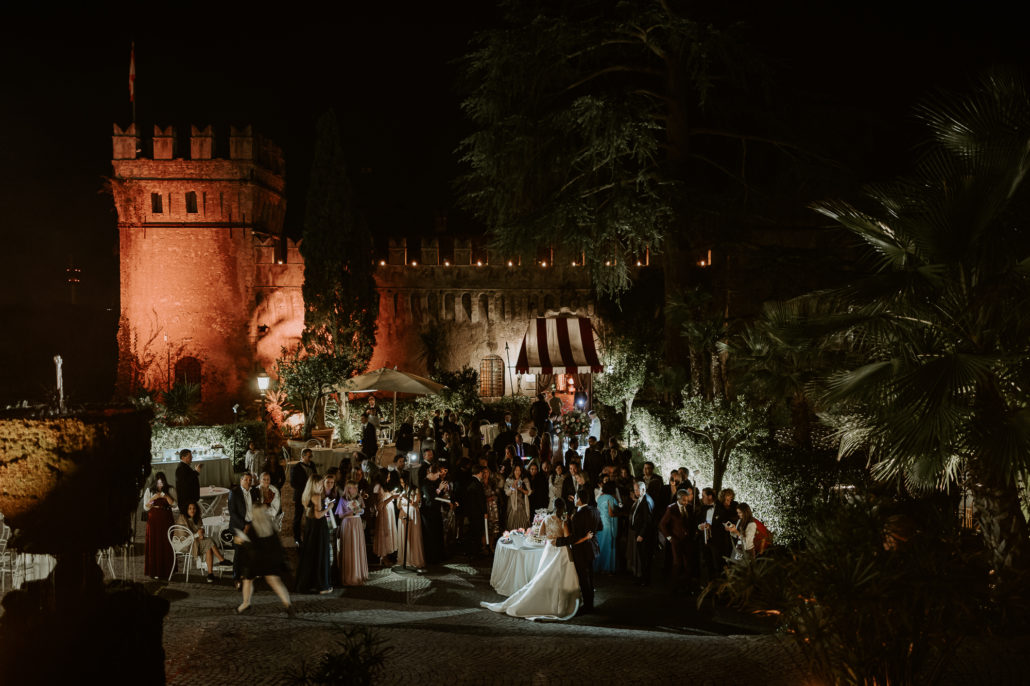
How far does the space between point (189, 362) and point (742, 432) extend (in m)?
20.5

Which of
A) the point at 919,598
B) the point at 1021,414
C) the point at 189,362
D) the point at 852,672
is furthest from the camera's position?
the point at 189,362

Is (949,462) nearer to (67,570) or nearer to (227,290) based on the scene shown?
(67,570)

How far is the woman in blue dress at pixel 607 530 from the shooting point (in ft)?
35.3

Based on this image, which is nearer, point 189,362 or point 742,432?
point 742,432

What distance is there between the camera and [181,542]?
9758 mm

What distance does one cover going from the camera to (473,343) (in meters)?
27.2

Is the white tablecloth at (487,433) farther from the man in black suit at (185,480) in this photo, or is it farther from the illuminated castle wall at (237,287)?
the illuminated castle wall at (237,287)

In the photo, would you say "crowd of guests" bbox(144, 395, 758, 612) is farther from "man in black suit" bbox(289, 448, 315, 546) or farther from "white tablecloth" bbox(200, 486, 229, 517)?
"white tablecloth" bbox(200, 486, 229, 517)

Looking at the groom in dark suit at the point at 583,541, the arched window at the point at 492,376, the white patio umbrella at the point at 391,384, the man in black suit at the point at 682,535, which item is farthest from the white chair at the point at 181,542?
the arched window at the point at 492,376

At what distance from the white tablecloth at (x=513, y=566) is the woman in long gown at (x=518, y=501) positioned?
180 centimetres

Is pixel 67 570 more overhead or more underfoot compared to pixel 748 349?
more underfoot

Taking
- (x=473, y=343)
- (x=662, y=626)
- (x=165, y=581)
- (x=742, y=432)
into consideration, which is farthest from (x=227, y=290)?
A: (x=662, y=626)

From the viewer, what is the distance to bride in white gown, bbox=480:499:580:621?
8641 mm

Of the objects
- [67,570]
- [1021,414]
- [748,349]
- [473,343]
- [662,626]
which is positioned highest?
[473,343]
